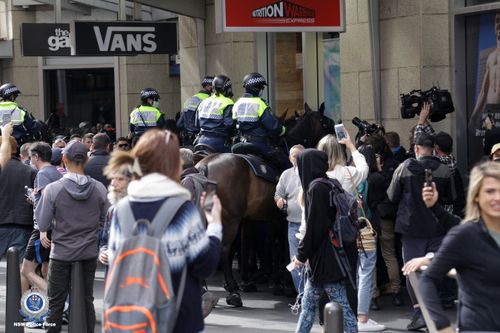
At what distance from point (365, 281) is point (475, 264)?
18.5ft

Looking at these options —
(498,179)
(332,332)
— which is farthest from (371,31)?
(498,179)

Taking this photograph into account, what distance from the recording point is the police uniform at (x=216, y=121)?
14984 millimetres

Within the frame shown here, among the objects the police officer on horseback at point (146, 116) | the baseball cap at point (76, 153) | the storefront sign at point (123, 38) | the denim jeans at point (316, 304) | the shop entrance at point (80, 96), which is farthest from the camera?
the shop entrance at point (80, 96)

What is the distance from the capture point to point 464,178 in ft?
50.4

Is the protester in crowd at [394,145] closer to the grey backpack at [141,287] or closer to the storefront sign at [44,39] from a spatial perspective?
the storefront sign at [44,39]

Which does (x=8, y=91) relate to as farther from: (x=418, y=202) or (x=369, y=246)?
(x=418, y=202)

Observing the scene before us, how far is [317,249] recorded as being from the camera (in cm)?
951

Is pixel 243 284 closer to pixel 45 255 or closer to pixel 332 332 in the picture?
Answer: pixel 45 255

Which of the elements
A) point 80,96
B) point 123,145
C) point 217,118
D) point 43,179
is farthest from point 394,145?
point 80,96

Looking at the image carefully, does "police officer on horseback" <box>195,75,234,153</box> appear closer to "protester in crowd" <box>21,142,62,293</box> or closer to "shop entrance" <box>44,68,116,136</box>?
"protester in crowd" <box>21,142,62,293</box>

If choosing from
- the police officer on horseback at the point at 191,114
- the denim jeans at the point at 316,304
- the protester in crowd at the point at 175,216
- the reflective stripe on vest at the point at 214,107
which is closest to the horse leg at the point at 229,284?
the reflective stripe on vest at the point at 214,107

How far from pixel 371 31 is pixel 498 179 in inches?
410

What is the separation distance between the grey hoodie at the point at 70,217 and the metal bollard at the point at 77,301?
121mm

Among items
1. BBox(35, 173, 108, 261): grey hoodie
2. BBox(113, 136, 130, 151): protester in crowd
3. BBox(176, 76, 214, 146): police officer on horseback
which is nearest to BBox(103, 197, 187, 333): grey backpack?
BBox(35, 173, 108, 261): grey hoodie
